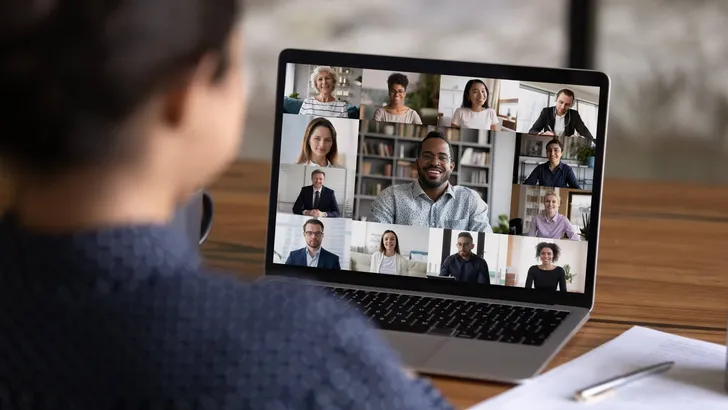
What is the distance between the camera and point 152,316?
19.9 inches

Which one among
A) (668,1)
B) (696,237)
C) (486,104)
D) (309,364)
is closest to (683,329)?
(486,104)

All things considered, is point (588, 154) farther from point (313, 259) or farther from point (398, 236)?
point (313, 259)

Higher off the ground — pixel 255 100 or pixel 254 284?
pixel 255 100

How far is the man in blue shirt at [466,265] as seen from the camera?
3.66 feet

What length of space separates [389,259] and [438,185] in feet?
0.34

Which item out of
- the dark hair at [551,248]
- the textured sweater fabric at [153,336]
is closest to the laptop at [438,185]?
the dark hair at [551,248]

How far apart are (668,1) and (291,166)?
1779 mm

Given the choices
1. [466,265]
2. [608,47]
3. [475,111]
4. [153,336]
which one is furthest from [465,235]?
[608,47]

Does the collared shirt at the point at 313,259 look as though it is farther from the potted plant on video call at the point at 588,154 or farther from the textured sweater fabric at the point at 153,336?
the textured sweater fabric at the point at 153,336

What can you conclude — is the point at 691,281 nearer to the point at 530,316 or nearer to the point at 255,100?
the point at 530,316

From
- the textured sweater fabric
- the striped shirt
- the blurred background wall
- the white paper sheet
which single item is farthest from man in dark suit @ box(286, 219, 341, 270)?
the blurred background wall

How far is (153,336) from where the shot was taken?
50cm

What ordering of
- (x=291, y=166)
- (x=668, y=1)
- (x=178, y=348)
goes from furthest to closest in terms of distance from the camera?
(x=668, y=1) < (x=291, y=166) < (x=178, y=348)

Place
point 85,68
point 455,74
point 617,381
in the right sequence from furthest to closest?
point 455,74
point 617,381
point 85,68
